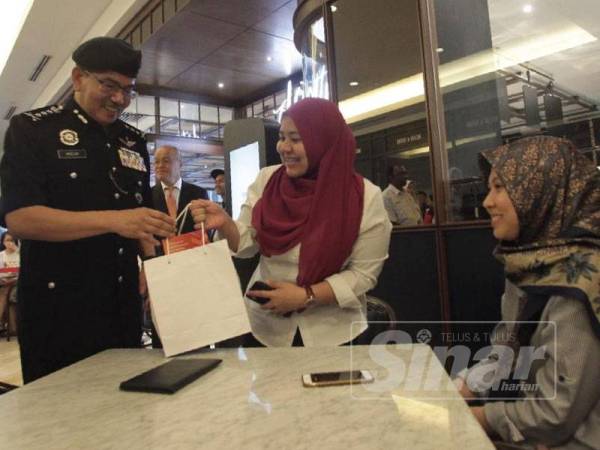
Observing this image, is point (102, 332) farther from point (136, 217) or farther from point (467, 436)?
point (467, 436)

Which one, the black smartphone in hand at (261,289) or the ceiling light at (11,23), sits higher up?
the ceiling light at (11,23)

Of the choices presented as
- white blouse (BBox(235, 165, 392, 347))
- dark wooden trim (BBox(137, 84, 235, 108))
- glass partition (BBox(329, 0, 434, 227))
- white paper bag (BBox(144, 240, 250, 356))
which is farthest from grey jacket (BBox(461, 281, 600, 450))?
dark wooden trim (BBox(137, 84, 235, 108))

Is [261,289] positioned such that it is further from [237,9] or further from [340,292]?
[237,9]

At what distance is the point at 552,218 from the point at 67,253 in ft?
3.94

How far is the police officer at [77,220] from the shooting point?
1046mm

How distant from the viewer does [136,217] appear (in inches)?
40.3

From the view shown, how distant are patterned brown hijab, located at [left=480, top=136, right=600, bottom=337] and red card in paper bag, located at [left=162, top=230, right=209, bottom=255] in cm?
77

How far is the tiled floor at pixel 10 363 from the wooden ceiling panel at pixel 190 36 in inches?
127

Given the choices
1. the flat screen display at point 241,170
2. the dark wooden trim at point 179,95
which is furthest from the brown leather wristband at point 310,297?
the dark wooden trim at point 179,95

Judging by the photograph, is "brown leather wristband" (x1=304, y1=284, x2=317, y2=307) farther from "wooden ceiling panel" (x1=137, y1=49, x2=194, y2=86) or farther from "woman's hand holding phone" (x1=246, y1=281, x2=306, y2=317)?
"wooden ceiling panel" (x1=137, y1=49, x2=194, y2=86)

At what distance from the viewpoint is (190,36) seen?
4938 mm

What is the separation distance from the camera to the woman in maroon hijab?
1.21 metres

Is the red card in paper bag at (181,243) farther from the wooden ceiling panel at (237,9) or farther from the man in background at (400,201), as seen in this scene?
the wooden ceiling panel at (237,9)

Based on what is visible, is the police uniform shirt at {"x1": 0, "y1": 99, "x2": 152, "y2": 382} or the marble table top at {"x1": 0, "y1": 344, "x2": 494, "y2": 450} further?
the police uniform shirt at {"x1": 0, "y1": 99, "x2": 152, "y2": 382}
